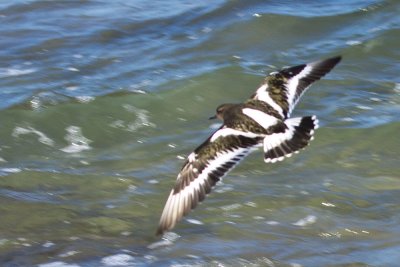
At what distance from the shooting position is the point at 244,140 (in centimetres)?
625

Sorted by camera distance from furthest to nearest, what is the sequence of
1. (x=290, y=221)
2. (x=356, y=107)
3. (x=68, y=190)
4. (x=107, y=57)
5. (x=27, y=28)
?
1. (x=27, y=28)
2. (x=107, y=57)
3. (x=356, y=107)
4. (x=68, y=190)
5. (x=290, y=221)

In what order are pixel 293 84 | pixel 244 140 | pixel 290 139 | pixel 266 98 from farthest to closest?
pixel 293 84 → pixel 266 98 → pixel 244 140 → pixel 290 139

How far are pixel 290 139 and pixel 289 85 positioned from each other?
883mm

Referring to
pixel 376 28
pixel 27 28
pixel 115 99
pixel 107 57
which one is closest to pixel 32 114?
pixel 115 99

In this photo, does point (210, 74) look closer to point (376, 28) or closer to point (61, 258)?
point (376, 28)

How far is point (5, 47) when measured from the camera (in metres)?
10.6

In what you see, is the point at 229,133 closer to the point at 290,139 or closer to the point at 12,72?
the point at 290,139

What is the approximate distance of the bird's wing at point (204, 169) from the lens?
19.2 feet

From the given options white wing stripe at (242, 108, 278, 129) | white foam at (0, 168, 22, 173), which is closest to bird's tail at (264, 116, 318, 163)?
white wing stripe at (242, 108, 278, 129)

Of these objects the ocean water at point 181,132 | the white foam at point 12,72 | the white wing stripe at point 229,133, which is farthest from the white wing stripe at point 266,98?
the white foam at point 12,72

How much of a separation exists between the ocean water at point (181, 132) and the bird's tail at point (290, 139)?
54 centimetres

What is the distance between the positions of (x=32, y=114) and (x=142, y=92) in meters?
1.06

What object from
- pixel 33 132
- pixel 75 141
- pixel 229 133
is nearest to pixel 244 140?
pixel 229 133

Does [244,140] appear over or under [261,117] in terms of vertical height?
under
